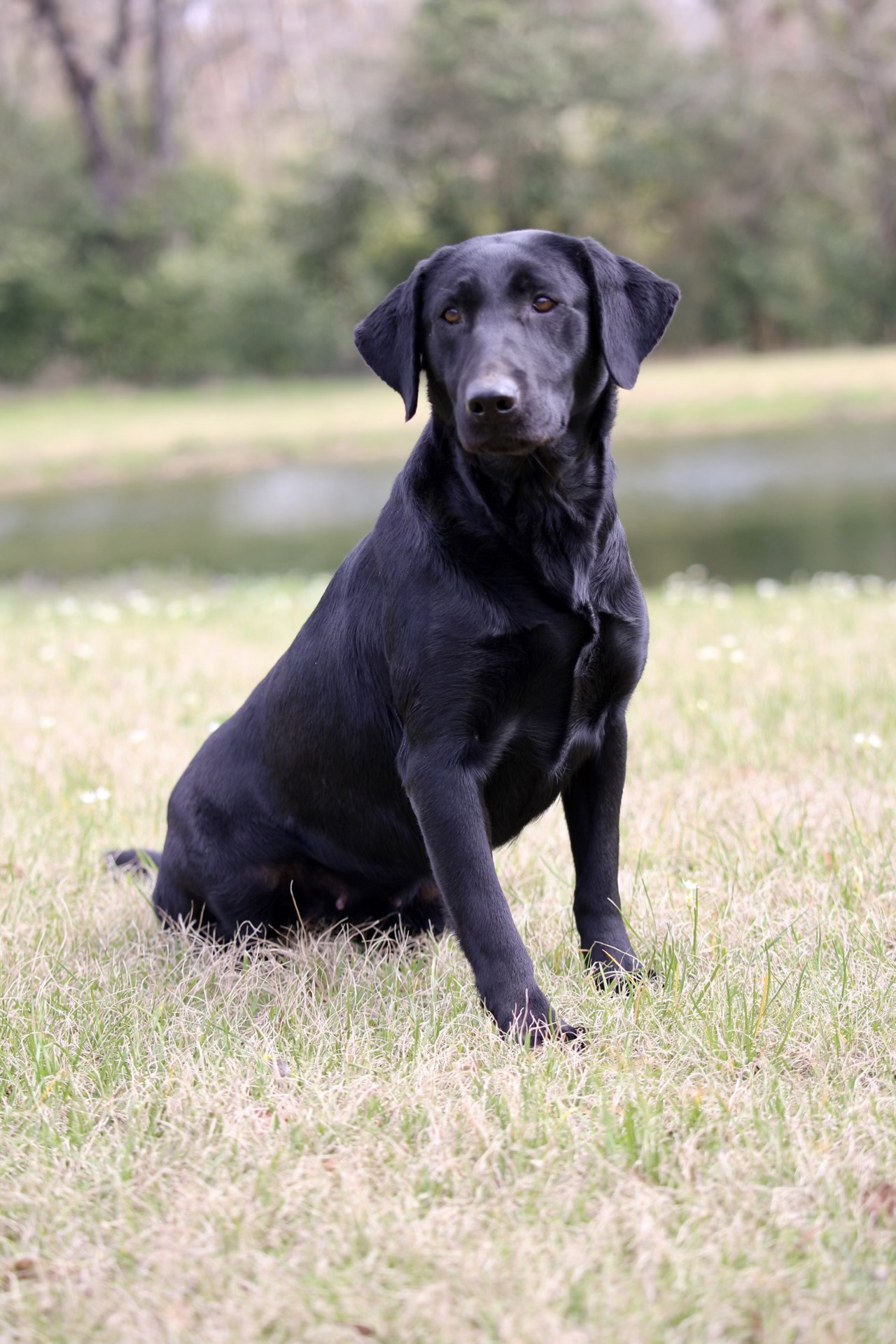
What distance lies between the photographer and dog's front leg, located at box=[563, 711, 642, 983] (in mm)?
2840

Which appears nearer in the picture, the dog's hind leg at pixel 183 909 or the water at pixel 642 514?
the dog's hind leg at pixel 183 909

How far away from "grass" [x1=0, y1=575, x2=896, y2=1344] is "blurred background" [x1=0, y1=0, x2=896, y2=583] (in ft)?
61.9

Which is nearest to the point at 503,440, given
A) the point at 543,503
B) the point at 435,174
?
the point at 543,503

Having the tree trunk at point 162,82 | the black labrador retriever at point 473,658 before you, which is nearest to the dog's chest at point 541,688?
the black labrador retriever at point 473,658

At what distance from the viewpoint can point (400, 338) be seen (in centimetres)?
284

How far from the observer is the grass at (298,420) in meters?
22.6

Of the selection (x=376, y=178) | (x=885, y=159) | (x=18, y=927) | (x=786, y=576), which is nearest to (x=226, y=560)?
(x=786, y=576)

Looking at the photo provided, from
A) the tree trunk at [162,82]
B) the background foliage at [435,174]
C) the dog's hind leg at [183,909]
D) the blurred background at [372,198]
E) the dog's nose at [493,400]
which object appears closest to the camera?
the dog's nose at [493,400]

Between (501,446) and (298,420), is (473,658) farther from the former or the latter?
(298,420)

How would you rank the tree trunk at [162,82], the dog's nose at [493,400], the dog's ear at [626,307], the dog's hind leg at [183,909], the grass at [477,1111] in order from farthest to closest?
the tree trunk at [162,82], the dog's hind leg at [183,909], the dog's ear at [626,307], the dog's nose at [493,400], the grass at [477,1111]

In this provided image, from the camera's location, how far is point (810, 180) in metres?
39.1

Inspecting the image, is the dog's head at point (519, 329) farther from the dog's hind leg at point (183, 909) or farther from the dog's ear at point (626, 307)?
the dog's hind leg at point (183, 909)

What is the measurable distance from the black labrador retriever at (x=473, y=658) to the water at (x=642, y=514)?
29.9 feet

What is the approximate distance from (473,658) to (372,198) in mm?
35128
